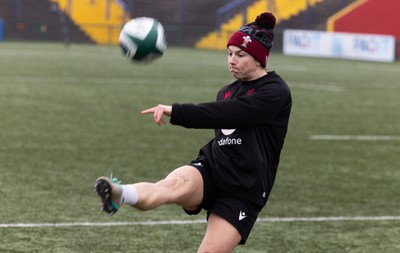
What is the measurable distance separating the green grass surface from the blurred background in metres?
22.0

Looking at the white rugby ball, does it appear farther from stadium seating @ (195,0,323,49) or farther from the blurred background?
stadium seating @ (195,0,323,49)

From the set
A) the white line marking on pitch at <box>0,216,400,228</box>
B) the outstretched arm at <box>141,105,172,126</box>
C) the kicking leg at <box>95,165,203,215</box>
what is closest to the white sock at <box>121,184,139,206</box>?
the kicking leg at <box>95,165,203,215</box>

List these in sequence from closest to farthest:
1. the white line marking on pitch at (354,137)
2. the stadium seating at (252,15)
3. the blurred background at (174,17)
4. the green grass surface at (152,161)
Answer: the green grass surface at (152,161)
the white line marking on pitch at (354,137)
the blurred background at (174,17)
the stadium seating at (252,15)

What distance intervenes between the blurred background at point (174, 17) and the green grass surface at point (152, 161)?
22.0 meters

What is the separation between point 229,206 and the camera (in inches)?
194

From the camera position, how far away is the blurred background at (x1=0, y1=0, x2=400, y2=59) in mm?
43344

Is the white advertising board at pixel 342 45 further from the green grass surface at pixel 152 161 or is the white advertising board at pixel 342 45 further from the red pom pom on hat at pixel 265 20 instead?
the red pom pom on hat at pixel 265 20

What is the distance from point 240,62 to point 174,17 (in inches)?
1681

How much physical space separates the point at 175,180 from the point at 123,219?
259 centimetres

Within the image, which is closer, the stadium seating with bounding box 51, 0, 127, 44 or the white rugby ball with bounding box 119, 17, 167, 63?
the white rugby ball with bounding box 119, 17, 167, 63

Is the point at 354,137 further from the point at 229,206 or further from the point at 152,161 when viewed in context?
the point at 229,206

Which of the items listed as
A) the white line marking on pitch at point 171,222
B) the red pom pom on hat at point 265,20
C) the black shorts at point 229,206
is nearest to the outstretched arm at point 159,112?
the black shorts at point 229,206

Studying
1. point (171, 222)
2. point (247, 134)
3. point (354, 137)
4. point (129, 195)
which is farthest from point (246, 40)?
point (354, 137)

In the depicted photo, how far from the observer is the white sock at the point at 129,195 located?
14.3ft
